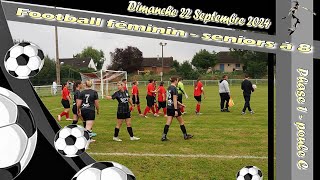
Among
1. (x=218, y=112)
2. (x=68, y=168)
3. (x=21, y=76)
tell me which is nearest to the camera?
(x=21, y=76)

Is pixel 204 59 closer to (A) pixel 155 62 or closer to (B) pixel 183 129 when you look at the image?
(A) pixel 155 62

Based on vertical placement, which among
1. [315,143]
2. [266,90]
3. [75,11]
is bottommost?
[315,143]

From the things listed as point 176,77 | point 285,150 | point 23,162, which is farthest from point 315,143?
point 23,162

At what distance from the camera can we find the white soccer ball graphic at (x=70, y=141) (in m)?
3.32

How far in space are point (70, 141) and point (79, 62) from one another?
3.39 feet

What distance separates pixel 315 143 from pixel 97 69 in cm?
239

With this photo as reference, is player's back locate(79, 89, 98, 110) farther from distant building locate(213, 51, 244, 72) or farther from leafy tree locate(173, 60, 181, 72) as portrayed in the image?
distant building locate(213, 51, 244, 72)

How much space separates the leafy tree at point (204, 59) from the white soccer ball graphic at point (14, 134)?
1.64 metres

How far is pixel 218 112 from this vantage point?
774cm

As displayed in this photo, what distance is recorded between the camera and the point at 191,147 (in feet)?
16.3

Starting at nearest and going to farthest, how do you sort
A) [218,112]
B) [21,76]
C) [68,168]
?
[21,76] → [68,168] → [218,112]

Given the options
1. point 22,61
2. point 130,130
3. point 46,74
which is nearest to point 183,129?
point 130,130

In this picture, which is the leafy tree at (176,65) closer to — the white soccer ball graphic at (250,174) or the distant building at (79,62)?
the distant building at (79,62)

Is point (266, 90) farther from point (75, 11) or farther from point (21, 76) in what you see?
point (21, 76)
